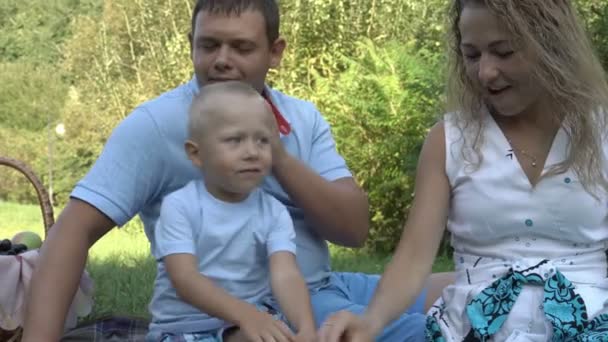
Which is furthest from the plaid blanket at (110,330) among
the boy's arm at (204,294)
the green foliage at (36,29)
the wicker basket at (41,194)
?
the green foliage at (36,29)

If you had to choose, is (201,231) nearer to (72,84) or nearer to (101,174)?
(101,174)

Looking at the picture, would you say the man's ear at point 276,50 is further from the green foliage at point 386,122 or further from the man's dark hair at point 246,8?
the green foliage at point 386,122

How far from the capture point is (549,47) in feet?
7.74

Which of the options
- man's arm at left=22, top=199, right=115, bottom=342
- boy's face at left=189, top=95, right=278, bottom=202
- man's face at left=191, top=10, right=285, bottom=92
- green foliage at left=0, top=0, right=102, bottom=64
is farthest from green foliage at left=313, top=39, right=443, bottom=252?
green foliage at left=0, top=0, right=102, bottom=64

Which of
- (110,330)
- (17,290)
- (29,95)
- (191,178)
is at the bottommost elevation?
(110,330)

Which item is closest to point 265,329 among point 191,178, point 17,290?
point 191,178

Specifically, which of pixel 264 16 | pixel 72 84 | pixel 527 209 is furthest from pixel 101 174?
pixel 72 84

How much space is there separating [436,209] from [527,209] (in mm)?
228

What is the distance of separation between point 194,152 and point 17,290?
2.87ft

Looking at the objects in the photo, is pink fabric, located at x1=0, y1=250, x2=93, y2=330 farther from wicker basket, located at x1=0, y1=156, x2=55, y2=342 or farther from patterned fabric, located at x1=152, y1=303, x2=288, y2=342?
patterned fabric, located at x1=152, y1=303, x2=288, y2=342

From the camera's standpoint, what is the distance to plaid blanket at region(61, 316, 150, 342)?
3.28 metres

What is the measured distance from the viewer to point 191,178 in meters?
2.72

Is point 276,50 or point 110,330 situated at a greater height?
point 276,50

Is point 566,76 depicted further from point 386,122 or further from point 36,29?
point 36,29
